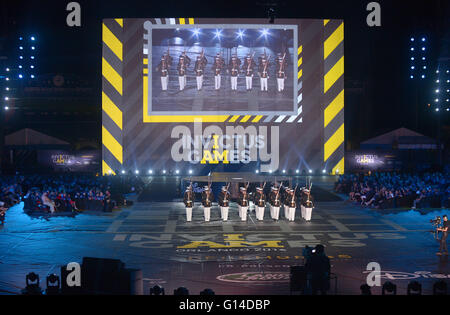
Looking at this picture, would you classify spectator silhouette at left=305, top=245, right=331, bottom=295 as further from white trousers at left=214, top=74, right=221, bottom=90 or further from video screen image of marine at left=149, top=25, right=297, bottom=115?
white trousers at left=214, top=74, right=221, bottom=90

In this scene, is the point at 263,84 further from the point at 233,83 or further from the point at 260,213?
the point at 260,213

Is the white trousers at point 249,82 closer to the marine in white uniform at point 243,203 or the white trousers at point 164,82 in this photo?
the white trousers at point 164,82

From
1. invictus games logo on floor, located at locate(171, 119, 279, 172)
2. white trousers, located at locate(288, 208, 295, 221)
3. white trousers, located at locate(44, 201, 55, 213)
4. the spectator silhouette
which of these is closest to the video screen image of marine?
invictus games logo on floor, located at locate(171, 119, 279, 172)

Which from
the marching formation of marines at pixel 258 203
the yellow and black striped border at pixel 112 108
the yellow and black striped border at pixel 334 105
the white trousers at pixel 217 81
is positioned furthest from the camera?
the yellow and black striped border at pixel 334 105

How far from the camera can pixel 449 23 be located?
33312 millimetres

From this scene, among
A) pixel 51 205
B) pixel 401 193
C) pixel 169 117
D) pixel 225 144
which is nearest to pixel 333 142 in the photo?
pixel 225 144

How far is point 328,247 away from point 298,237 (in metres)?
1.59

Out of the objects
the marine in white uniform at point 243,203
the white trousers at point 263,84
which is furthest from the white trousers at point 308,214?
the white trousers at point 263,84

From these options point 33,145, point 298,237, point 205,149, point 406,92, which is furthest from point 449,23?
point 33,145

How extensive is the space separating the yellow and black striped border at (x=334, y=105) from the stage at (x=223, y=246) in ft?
41.0

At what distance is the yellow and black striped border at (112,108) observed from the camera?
34906mm
